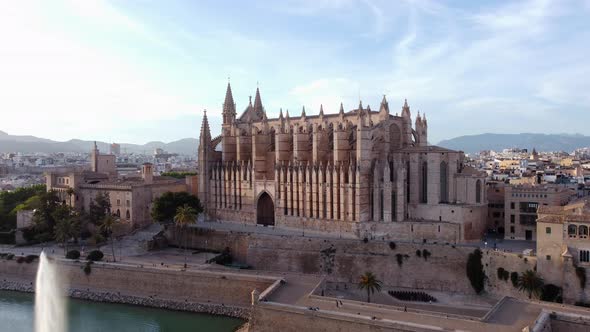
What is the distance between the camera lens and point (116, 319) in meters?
37.1

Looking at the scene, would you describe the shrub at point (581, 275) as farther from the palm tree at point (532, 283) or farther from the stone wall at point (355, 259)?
the stone wall at point (355, 259)

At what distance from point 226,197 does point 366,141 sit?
18702mm

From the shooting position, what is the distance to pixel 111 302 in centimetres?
4034

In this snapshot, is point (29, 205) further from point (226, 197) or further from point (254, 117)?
point (254, 117)

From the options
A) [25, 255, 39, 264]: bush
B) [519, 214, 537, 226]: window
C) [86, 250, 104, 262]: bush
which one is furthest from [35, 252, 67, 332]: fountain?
[519, 214, 537, 226]: window

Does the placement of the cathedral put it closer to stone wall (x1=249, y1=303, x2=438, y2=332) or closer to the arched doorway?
the arched doorway

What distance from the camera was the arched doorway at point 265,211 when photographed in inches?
2110

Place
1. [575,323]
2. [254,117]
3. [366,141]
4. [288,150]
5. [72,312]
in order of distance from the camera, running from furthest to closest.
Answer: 1. [254,117]
2. [288,150]
3. [366,141]
4. [72,312]
5. [575,323]

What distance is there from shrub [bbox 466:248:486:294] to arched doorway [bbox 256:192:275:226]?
2242 centimetres

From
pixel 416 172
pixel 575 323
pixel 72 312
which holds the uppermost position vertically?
pixel 416 172

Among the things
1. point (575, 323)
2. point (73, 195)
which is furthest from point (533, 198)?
point (73, 195)

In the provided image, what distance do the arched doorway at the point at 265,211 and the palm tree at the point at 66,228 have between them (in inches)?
696

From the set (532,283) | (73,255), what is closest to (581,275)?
(532,283)

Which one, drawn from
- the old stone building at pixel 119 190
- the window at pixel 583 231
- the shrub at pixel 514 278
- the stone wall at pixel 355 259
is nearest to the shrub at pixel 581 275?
the window at pixel 583 231
